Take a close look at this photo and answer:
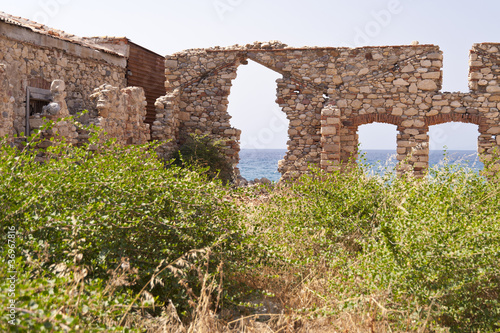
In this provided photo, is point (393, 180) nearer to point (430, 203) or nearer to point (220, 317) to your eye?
point (430, 203)

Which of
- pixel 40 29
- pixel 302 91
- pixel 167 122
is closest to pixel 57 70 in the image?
pixel 40 29

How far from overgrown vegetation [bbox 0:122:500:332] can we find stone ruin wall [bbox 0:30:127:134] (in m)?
6.38

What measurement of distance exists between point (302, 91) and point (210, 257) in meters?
8.34

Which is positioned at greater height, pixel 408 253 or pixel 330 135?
pixel 330 135

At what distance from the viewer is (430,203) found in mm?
3629

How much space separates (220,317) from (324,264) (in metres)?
1.05

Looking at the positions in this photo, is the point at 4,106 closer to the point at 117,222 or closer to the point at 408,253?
the point at 117,222

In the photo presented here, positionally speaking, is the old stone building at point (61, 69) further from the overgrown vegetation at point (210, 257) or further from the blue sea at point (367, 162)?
the blue sea at point (367, 162)

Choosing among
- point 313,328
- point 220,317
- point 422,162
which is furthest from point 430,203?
point 422,162

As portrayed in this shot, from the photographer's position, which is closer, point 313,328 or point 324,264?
point 313,328

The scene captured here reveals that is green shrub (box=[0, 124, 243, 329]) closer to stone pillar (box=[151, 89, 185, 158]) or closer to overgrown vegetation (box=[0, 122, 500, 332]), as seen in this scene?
overgrown vegetation (box=[0, 122, 500, 332])

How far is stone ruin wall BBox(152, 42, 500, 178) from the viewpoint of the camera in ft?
34.0

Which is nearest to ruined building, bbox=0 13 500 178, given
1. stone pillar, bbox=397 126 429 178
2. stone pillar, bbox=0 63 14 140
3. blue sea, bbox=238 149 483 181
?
stone pillar, bbox=397 126 429 178

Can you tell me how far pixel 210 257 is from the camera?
3.26 metres
